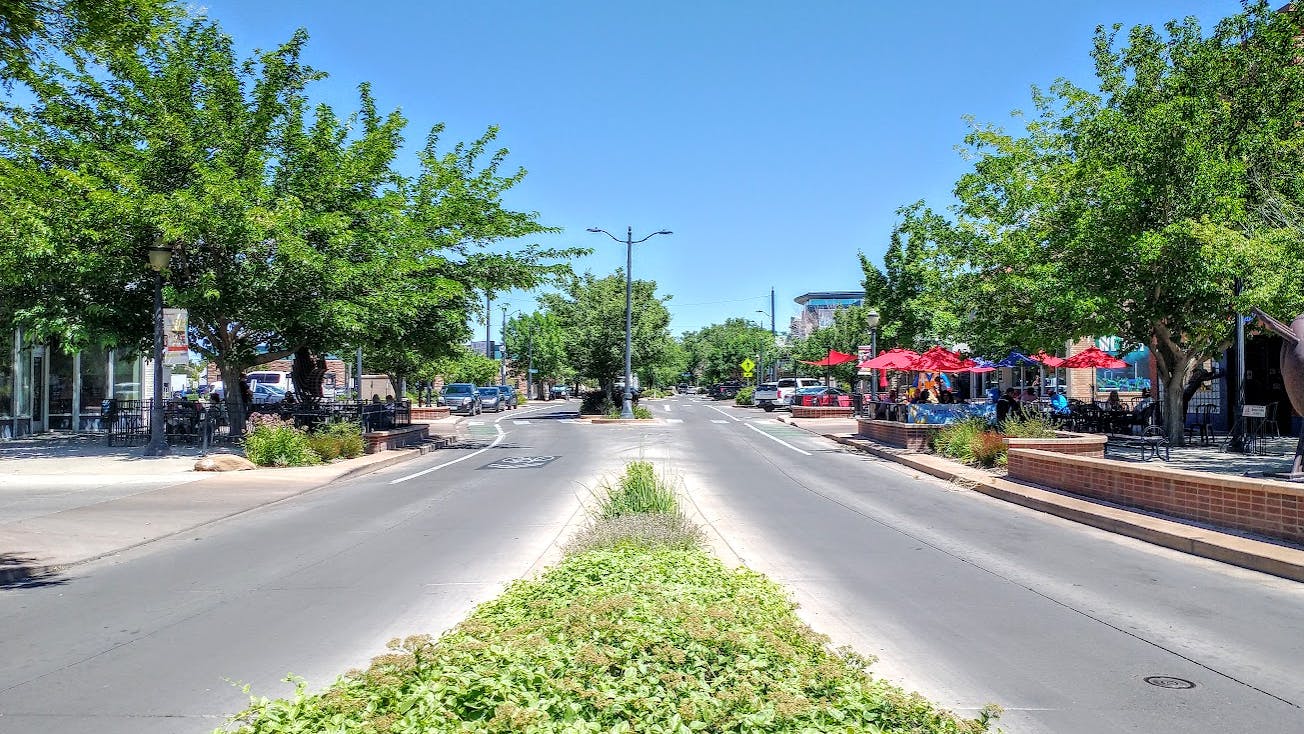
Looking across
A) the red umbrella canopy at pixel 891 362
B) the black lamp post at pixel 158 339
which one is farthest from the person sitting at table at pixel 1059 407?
the black lamp post at pixel 158 339

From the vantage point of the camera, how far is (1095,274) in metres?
18.6

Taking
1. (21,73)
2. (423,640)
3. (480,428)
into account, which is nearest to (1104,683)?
(423,640)

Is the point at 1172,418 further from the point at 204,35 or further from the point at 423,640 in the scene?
the point at 204,35

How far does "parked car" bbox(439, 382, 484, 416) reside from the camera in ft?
166

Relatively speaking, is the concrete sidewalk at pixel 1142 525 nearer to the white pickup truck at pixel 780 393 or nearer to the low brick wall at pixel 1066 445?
the low brick wall at pixel 1066 445

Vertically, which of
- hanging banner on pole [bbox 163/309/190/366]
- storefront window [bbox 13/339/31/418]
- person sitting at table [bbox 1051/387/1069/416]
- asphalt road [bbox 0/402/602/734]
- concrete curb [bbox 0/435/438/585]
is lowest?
asphalt road [bbox 0/402/602/734]

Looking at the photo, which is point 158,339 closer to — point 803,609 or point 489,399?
point 803,609

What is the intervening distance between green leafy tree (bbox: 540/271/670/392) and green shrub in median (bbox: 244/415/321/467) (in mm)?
25909

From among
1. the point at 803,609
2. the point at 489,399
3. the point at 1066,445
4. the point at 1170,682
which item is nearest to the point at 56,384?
the point at 489,399

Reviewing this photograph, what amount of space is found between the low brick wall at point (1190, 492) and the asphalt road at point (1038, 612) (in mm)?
1070

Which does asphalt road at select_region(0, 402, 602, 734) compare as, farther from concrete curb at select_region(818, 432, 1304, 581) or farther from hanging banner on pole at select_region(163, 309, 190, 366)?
concrete curb at select_region(818, 432, 1304, 581)

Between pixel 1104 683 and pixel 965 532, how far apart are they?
6096 mm

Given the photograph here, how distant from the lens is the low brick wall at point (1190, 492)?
32.6ft

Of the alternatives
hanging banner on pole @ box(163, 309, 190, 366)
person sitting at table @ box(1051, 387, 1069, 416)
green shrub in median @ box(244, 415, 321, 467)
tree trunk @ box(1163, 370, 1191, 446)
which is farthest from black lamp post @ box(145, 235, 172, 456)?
person sitting at table @ box(1051, 387, 1069, 416)
